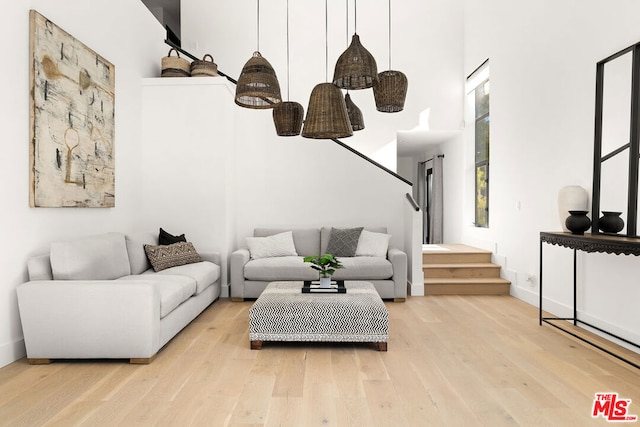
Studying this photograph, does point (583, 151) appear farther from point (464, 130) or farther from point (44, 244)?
point (44, 244)

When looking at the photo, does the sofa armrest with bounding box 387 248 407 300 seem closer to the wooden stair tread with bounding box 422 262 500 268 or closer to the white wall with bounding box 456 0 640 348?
the wooden stair tread with bounding box 422 262 500 268

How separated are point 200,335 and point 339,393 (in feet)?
5.43

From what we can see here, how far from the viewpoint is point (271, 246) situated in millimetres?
5430

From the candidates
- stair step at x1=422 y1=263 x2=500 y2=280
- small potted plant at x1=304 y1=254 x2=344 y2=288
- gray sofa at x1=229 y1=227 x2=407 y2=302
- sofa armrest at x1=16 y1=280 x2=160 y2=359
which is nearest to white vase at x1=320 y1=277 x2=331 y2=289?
small potted plant at x1=304 y1=254 x2=344 y2=288

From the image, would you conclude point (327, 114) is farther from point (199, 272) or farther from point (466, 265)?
point (466, 265)

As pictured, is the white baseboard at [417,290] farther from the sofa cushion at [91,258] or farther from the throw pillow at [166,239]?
the sofa cushion at [91,258]

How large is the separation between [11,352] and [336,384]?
2.32 metres

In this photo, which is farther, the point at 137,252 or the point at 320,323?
the point at 137,252

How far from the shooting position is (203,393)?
2475 mm

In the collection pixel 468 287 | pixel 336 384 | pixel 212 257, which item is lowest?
pixel 336 384

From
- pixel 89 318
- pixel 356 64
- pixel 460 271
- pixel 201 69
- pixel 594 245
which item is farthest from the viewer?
pixel 460 271

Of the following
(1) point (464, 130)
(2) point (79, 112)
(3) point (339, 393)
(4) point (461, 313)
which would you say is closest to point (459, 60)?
(1) point (464, 130)

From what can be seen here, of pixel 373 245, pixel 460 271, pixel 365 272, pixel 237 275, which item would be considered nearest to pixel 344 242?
pixel 373 245

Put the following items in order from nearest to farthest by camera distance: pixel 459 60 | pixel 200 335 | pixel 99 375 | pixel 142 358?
pixel 99 375 → pixel 142 358 → pixel 200 335 → pixel 459 60
